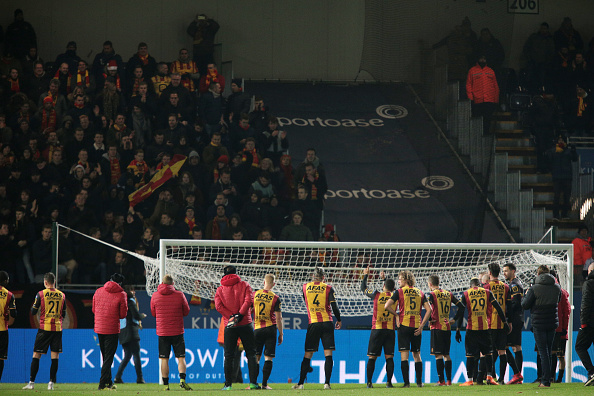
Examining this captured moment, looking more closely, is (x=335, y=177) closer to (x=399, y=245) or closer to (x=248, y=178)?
(x=248, y=178)

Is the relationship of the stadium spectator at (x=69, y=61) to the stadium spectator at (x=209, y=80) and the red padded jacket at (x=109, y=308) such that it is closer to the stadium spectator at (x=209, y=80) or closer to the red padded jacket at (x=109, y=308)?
the stadium spectator at (x=209, y=80)

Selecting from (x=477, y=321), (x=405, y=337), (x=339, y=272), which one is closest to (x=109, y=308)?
(x=405, y=337)

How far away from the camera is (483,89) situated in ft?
67.6

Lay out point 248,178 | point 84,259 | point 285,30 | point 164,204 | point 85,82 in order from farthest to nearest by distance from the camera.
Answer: point 285,30 < point 85,82 < point 248,178 < point 164,204 < point 84,259

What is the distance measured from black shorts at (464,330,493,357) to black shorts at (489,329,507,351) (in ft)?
0.54

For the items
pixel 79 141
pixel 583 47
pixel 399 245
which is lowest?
pixel 399 245

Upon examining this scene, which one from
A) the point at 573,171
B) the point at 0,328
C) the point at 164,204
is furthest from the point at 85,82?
the point at 573,171

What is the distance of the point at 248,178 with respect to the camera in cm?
1777

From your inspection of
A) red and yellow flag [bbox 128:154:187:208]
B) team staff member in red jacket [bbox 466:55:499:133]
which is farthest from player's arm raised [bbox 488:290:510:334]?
team staff member in red jacket [bbox 466:55:499:133]

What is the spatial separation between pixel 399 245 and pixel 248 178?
540 centimetres

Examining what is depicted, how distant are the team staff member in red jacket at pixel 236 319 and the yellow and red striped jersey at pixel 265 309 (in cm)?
15

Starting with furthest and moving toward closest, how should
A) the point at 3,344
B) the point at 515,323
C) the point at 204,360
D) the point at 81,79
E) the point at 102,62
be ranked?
1. the point at 102,62
2. the point at 81,79
3. the point at 204,360
4. the point at 515,323
5. the point at 3,344

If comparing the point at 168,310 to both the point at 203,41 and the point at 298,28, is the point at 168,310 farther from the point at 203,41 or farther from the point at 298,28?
the point at 298,28

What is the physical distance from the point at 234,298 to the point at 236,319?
0.30 metres
